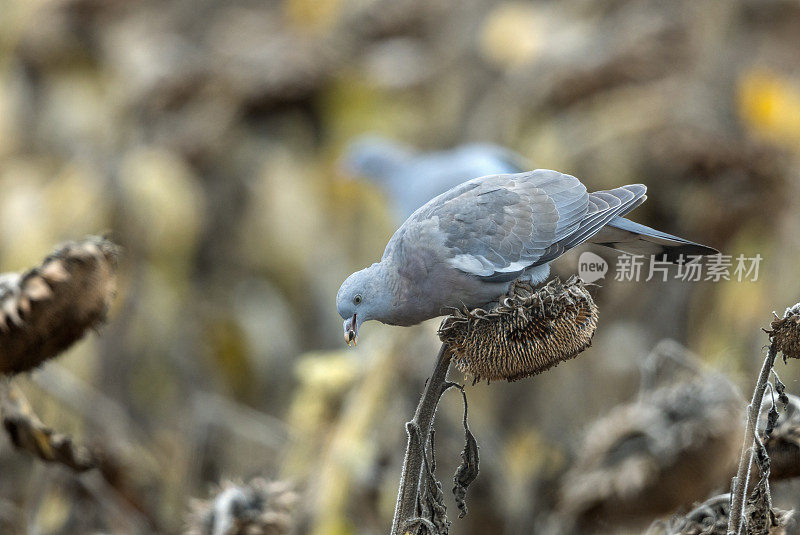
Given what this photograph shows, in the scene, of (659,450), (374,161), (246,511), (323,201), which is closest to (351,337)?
(246,511)

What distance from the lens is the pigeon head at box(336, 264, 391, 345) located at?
174 cm

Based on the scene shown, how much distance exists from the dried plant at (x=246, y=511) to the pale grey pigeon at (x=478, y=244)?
26.2 inches

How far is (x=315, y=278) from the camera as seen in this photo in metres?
6.59

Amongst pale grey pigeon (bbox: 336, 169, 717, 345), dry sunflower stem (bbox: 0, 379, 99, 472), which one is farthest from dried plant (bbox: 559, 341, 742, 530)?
dry sunflower stem (bbox: 0, 379, 99, 472)

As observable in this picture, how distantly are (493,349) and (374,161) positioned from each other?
378 cm

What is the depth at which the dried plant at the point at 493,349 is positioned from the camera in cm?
158

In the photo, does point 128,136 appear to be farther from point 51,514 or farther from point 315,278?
point 51,514

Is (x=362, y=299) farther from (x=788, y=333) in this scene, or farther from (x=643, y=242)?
(x=788, y=333)

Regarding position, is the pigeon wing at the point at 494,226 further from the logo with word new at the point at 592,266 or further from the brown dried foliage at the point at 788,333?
the brown dried foliage at the point at 788,333

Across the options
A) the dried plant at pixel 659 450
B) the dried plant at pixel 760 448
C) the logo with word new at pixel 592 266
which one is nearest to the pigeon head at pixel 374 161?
the dried plant at pixel 659 450

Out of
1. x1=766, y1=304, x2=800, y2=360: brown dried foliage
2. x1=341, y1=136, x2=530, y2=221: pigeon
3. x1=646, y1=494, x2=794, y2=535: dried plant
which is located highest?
x1=341, y1=136, x2=530, y2=221: pigeon

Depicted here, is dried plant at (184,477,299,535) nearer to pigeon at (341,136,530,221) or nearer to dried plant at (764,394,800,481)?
dried plant at (764,394,800,481)

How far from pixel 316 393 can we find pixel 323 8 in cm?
524

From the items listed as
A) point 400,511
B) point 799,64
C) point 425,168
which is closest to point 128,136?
point 425,168
